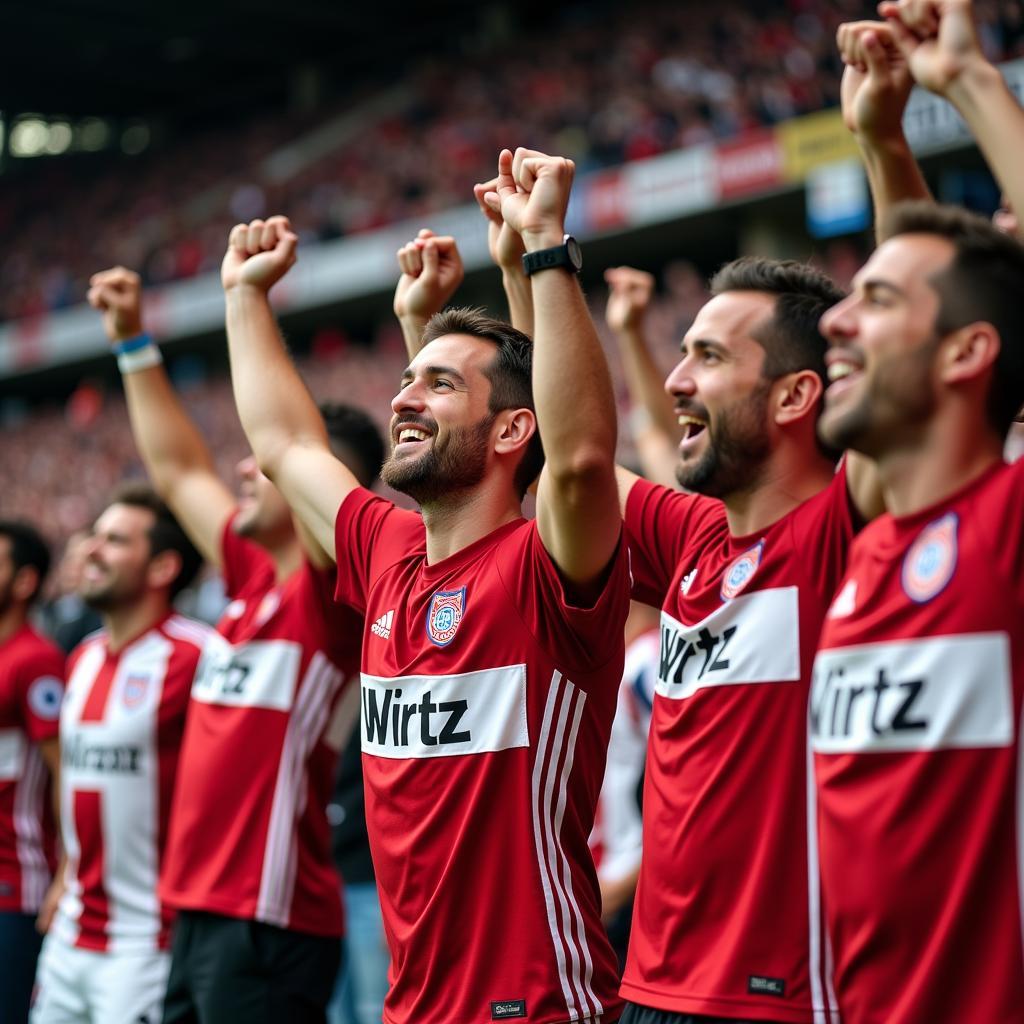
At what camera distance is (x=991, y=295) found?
250 centimetres

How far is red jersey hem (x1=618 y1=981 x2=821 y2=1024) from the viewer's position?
2.73 m

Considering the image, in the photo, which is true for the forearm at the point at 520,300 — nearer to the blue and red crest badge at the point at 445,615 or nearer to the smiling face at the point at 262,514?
the blue and red crest badge at the point at 445,615

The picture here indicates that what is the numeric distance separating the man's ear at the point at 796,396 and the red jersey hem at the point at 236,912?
94.0 inches

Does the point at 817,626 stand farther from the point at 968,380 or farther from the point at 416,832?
the point at 416,832

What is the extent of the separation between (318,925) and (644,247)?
664 inches

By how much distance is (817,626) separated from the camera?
2924mm

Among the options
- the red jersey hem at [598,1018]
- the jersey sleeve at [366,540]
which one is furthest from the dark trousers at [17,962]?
the red jersey hem at [598,1018]

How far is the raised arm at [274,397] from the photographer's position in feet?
12.9

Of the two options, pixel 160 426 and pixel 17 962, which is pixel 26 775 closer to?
pixel 17 962

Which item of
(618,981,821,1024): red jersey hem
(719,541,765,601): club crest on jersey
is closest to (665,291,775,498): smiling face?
(719,541,765,601): club crest on jersey

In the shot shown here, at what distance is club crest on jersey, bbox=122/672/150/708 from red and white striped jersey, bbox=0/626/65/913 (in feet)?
2.42

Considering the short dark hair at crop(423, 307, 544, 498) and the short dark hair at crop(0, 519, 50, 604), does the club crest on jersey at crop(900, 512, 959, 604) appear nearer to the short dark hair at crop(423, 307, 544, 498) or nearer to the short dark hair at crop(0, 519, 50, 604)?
the short dark hair at crop(423, 307, 544, 498)

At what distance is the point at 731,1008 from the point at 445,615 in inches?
43.7

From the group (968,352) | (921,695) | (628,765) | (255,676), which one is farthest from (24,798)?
(968,352)
